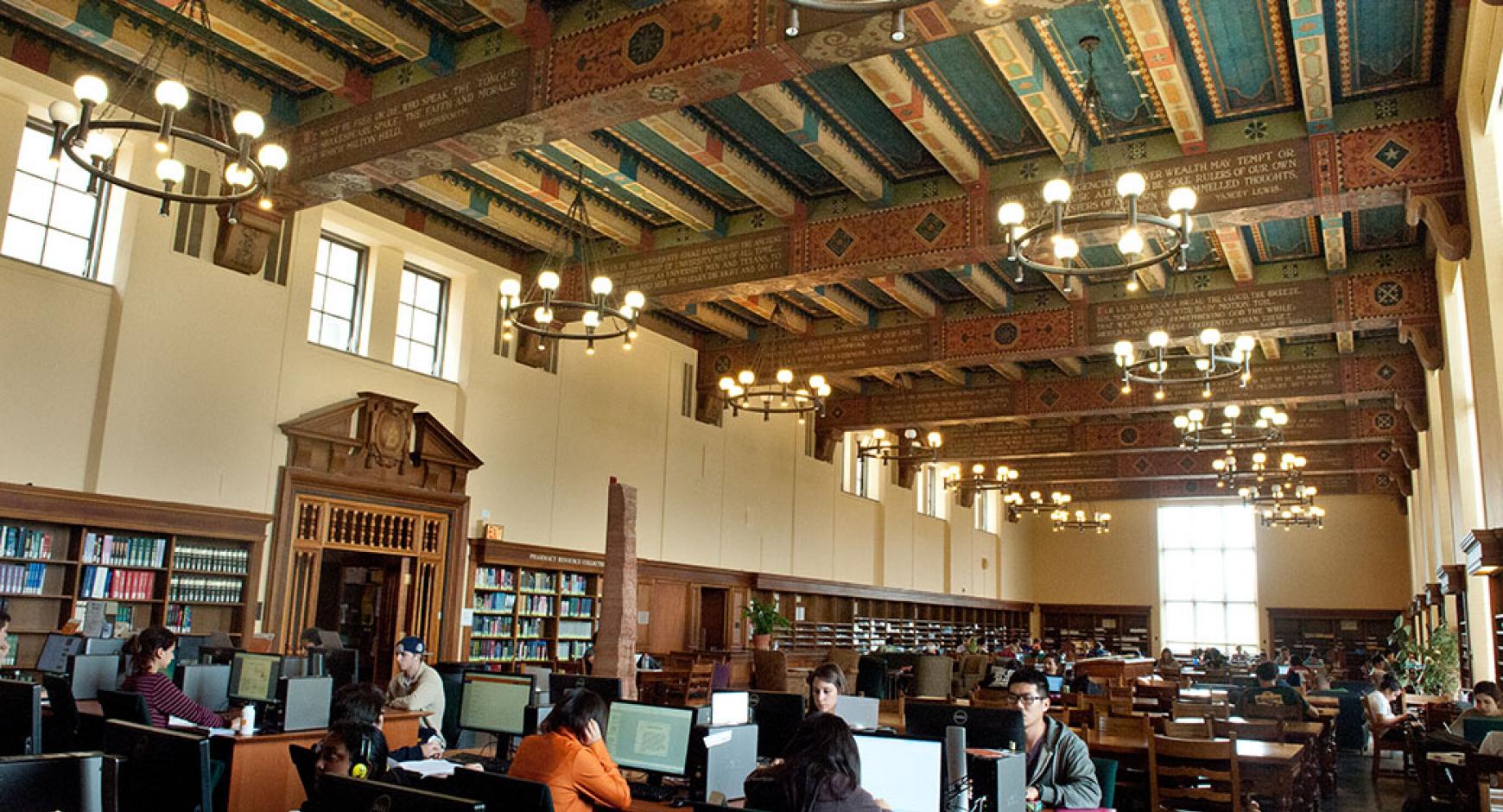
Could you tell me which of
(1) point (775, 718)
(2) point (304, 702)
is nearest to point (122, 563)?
(2) point (304, 702)

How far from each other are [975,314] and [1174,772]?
27.5ft

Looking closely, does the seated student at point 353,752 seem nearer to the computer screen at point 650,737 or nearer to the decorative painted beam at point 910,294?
the computer screen at point 650,737

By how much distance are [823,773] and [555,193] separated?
8534 mm

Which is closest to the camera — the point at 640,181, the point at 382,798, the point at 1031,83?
the point at 382,798

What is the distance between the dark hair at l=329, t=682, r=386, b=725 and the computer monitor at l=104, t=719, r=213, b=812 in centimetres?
46

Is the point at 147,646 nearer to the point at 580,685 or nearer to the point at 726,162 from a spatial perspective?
the point at 580,685

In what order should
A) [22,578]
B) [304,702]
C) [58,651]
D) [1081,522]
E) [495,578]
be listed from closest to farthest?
1. [304,702]
2. [58,651]
3. [22,578]
4. [495,578]
5. [1081,522]

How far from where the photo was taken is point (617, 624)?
923 centimetres

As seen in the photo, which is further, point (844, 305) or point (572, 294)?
point (844, 305)

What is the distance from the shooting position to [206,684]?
6.59 metres

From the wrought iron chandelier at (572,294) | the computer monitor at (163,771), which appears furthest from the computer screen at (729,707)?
the wrought iron chandelier at (572,294)

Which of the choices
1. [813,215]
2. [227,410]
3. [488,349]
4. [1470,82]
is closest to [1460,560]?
[1470,82]

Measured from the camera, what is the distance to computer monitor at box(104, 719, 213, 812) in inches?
131

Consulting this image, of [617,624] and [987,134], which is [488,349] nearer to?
[617,624]
